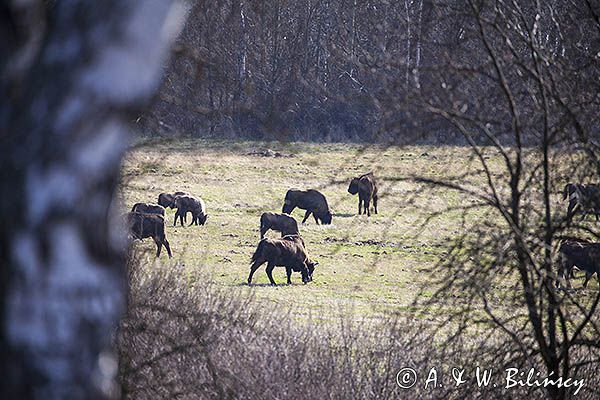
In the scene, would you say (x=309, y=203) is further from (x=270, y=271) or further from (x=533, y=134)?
(x=533, y=134)

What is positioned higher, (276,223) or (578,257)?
(578,257)

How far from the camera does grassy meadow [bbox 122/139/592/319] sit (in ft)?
63.1

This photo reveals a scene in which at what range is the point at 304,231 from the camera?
28422 mm

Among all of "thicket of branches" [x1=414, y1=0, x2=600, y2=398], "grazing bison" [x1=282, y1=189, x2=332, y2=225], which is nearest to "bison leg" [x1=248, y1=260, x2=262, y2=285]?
"grazing bison" [x1=282, y1=189, x2=332, y2=225]

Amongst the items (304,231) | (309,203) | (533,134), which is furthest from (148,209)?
(533,134)

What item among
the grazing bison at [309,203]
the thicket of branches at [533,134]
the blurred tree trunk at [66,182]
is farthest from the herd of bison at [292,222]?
the blurred tree trunk at [66,182]

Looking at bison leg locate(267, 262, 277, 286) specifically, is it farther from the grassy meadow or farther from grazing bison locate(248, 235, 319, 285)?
the grassy meadow

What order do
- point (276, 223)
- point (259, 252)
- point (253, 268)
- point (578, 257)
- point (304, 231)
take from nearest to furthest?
point (578, 257) < point (253, 268) < point (259, 252) < point (276, 223) < point (304, 231)

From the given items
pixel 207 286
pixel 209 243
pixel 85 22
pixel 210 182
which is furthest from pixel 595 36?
pixel 210 182

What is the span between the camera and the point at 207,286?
16.5 metres

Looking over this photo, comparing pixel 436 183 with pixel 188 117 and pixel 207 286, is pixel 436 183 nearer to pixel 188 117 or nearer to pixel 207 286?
pixel 188 117

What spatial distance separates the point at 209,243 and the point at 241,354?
10698mm

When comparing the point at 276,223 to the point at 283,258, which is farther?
the point at 276,223

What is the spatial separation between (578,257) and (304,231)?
20.7 m
